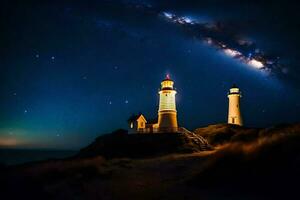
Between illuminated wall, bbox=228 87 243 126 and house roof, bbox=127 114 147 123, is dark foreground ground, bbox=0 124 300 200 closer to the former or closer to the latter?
house roof, bbox=127 114 147 123

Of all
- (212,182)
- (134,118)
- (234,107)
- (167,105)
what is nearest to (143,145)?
(167,105)

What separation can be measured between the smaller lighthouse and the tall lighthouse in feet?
58.0

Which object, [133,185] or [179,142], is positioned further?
[179,142]

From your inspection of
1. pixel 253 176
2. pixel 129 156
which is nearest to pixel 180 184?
pixel 253 176

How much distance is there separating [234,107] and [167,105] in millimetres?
19558

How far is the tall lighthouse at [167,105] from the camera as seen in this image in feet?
164

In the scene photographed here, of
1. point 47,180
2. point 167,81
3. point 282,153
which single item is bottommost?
point 47,180

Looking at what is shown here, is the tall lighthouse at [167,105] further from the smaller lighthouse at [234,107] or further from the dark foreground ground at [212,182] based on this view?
the dark foreground ground at [212,182]

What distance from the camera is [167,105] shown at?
50.2 meters

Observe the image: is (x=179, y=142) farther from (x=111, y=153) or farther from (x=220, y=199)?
(x=220, y=199)

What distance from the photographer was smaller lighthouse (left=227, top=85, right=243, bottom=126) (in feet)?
205

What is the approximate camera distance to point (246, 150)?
54.5 ft

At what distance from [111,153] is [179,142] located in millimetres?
8936

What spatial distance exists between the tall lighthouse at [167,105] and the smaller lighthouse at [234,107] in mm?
17693
